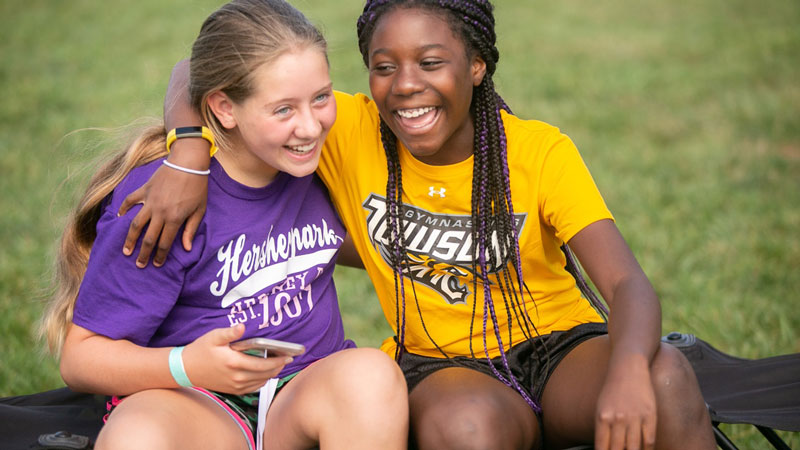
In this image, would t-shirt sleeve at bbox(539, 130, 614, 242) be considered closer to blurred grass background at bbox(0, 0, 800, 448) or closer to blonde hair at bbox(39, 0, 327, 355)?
blonde hair at bbox(39, 0, 327, 355)

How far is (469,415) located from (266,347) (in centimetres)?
51

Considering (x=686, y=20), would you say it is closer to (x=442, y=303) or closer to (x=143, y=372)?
(x=442, y=303)

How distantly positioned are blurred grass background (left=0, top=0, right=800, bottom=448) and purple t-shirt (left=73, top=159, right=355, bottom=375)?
48 cm

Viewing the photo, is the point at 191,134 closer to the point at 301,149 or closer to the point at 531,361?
the point at 301,149

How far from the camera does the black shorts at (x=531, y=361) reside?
2307 millimetres

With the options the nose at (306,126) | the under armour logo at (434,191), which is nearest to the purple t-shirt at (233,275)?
the nose at (306,126)

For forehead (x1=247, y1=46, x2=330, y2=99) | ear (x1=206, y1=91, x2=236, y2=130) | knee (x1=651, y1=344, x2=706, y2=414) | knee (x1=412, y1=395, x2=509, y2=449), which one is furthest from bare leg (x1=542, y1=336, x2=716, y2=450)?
ear (x1=206, y1=91, x2=236, y2=130)

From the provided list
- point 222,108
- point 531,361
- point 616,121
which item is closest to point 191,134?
point 222,108

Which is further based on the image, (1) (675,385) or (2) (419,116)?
(2) (419,116)

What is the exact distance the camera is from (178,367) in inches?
79.3

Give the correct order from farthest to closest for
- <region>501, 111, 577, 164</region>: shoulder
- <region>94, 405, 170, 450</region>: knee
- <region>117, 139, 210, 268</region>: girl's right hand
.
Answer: <region>501, 111, 577, 164</region>: shoulder < <region>117, 139, 210, 268</region>: girl's right hand < <region>94, 405, 170, 450</region>: knee

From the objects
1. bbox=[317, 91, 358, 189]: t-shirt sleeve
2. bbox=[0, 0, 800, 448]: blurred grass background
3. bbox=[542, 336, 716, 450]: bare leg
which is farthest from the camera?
bbox=[0, 0, 800, 448]: blurred grass background

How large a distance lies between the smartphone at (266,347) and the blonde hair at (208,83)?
613 millimetres

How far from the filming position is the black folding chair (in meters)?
2.29
